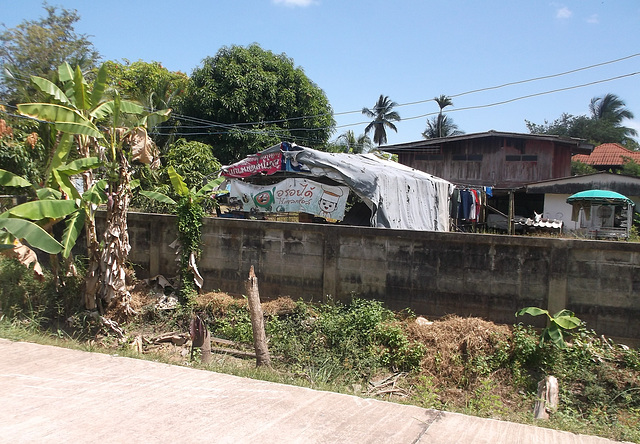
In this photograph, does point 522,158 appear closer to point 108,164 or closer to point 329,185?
point 329,185

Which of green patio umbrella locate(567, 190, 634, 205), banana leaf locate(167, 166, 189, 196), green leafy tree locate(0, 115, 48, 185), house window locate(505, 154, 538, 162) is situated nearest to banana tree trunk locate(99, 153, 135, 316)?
banana leaf locate(167, 166, 189, 196)

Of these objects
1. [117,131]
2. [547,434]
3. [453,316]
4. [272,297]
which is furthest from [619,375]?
[117,131]

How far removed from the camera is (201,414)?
438 cm

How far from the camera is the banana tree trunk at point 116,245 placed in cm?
945

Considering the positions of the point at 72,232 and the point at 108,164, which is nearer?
the point at 72,232

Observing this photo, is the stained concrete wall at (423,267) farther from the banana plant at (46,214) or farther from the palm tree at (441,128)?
the palm tree at (441,128)

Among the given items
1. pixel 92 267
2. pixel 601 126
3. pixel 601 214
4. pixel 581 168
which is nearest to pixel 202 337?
pixel 92 267

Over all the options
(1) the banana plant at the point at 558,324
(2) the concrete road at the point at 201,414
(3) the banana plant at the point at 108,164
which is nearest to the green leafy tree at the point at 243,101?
(3) the banana plant at the point at 108,164

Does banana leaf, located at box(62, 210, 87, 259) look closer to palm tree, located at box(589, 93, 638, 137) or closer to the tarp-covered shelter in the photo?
the tarp-covered shelter

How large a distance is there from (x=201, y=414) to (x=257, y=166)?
903 cm

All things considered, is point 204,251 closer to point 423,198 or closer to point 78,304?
point 78,304

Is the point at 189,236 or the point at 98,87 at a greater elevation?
the point at 98,87

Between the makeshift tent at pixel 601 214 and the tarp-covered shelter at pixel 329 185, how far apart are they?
6682 mm

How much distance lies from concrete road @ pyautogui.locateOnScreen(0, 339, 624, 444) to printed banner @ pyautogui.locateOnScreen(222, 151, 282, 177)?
7.52m
